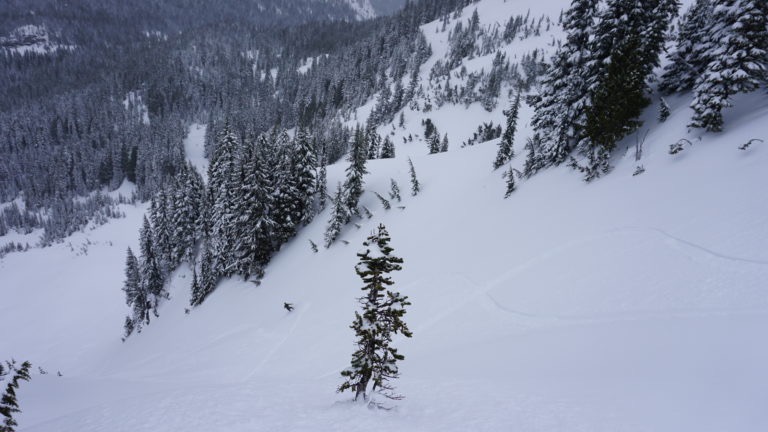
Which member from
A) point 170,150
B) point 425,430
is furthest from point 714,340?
point 170,150

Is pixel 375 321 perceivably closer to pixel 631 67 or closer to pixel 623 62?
pixel 631 67

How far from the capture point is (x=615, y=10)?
881 inches

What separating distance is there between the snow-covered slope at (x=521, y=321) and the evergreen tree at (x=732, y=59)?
1448 millimetres

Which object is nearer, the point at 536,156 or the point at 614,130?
the point at 614,130

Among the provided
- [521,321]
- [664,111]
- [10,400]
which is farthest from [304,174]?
[10,400]

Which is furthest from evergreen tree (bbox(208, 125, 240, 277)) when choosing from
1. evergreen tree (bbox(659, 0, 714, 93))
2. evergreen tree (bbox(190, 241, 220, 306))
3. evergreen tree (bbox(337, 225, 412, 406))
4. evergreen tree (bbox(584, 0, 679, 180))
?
evergreen tree (bbox(659, 0, 714, 93))

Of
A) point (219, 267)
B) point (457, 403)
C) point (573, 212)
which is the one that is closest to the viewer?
point (457, 403)

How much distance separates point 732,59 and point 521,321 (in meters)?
17.1

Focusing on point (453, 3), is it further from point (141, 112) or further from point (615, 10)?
point (615, 10)

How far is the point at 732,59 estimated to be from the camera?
17328 millimetres

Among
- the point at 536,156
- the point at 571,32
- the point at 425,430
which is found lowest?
the point at 425,430

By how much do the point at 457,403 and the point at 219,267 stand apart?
3782cm

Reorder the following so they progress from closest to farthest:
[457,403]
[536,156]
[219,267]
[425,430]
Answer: [425,430] < [457,403] < [536,156] < [219,267]

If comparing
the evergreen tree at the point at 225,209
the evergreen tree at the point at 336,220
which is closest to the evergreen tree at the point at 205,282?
the evergreen tree at the point at 225,209
